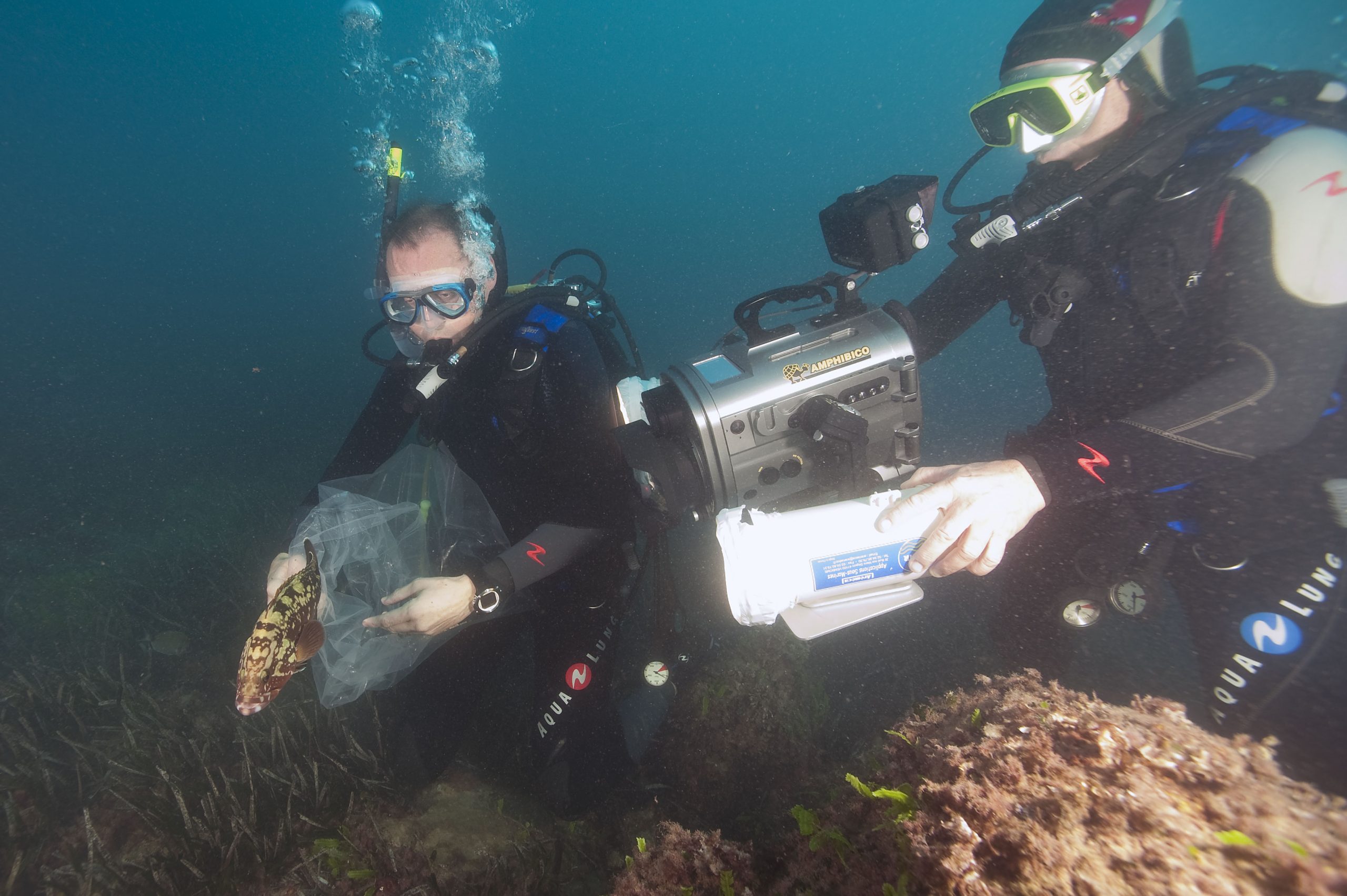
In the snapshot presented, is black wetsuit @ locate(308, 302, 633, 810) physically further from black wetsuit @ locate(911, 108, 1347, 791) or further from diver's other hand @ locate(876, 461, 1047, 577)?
black wetsuit @ locate(911, 108, 1347, 791)

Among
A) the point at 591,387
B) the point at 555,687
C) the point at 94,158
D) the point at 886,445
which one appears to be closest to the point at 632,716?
the point at 555,687

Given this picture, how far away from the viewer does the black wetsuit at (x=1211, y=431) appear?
174 cm

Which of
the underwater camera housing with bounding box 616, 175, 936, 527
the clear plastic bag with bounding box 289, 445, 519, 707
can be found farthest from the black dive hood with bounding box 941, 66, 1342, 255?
the clear plastic bag with bounding box 289, 445, 519, 707

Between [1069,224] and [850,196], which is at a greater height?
[850,196]

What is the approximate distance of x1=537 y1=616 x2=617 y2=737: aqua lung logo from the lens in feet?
11.1

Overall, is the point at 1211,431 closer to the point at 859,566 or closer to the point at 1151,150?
the point at 859,566

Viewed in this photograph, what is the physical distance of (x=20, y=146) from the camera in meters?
63.8

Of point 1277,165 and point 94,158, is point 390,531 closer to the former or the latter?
point 1277,165

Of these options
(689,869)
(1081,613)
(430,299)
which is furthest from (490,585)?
(1081,613)

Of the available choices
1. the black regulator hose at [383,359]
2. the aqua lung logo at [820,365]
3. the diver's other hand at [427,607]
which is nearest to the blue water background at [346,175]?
the aqua lung logo at [820,365]

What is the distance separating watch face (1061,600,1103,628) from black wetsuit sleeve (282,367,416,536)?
436 centimetres

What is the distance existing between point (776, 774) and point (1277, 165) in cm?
381

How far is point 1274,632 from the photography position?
2.24 metres

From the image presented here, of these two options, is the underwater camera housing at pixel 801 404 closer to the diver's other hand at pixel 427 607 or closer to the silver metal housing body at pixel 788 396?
the silver metal housing body at pixel 788 396
